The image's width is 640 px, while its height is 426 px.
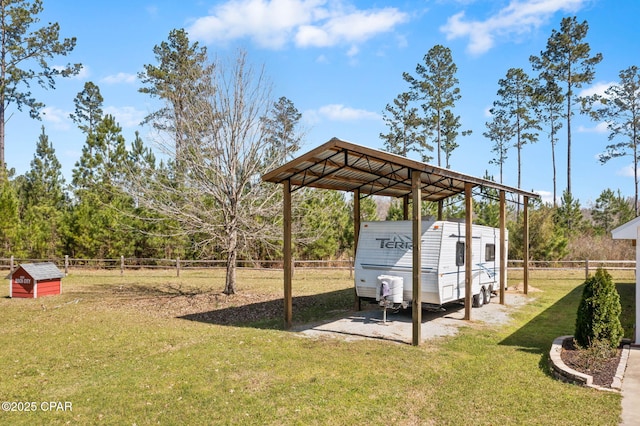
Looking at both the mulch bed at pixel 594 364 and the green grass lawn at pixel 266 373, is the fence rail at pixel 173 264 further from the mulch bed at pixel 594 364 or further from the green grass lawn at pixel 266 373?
the mulch bed at pixel 594 364

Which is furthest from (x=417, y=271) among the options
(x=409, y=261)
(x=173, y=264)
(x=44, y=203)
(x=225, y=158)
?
(x=44, y=203)

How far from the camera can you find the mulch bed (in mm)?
5980

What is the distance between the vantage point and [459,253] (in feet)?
35.8

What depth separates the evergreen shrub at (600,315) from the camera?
7.10m

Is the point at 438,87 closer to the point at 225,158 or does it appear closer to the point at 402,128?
the point at 402,128

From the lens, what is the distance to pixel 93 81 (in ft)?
107

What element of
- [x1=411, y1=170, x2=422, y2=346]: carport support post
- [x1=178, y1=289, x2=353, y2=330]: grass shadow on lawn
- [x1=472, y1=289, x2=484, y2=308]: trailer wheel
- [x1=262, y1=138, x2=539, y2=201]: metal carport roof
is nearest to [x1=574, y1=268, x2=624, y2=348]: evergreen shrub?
[x1=411, y1=170, x2=422, y2=346]: carport support post

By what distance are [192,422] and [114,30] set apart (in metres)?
12.3

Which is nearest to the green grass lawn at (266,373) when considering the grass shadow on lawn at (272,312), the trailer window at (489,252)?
the grass shadow on lawn at (272,312)

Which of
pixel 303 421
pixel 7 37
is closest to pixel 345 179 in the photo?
pixel 303 421

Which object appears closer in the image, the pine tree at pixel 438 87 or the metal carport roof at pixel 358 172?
the metal carport roof at pixel 358 172

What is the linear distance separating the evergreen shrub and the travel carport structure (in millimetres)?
2814

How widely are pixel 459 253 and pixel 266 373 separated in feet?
21.4

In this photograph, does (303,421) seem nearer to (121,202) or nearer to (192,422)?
(192,422)
